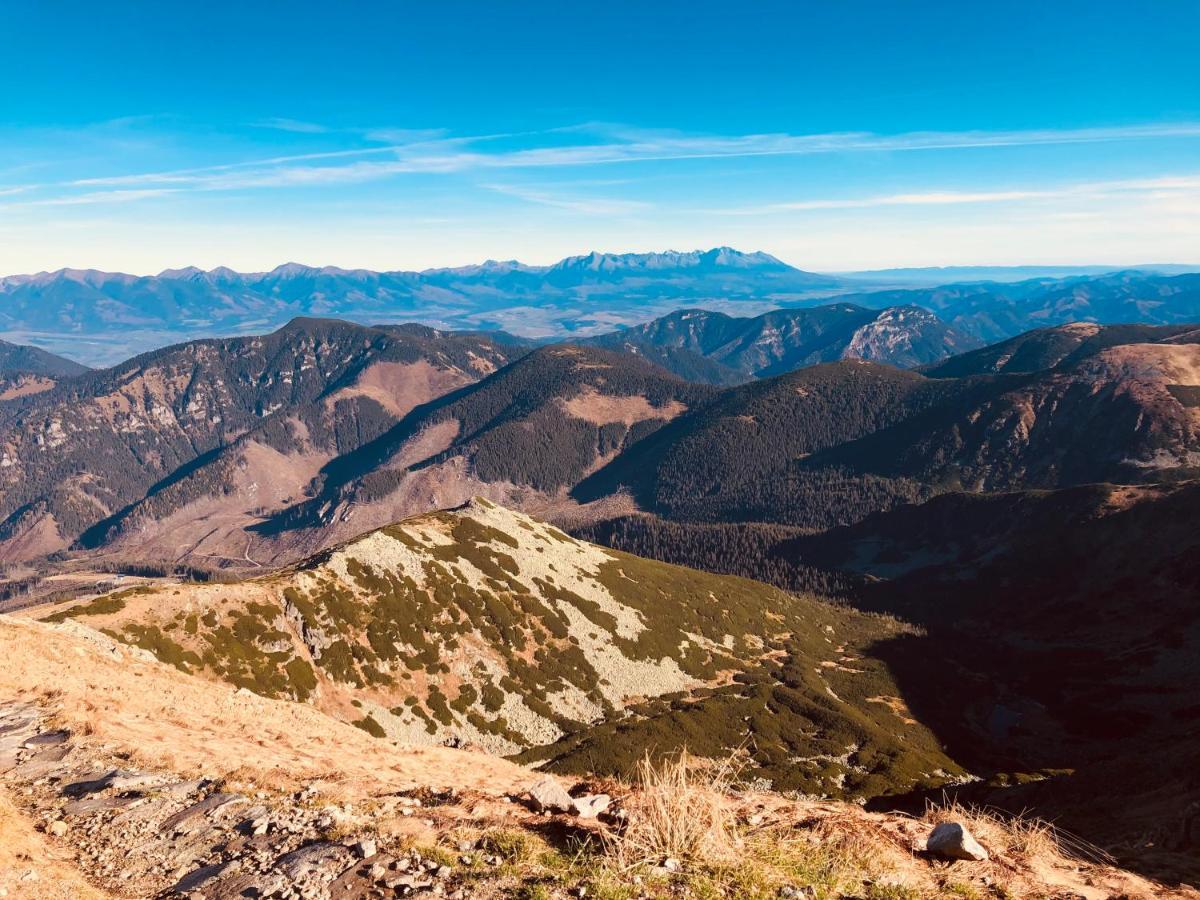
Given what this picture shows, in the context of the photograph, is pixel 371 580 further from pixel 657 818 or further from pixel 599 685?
pixel 657 818

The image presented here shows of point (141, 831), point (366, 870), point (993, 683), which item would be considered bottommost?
point (993, 683)

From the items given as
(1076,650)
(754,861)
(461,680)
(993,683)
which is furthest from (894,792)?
(1076,650)

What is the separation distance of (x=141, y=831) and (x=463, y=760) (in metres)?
16.8

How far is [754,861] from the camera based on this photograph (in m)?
12.8

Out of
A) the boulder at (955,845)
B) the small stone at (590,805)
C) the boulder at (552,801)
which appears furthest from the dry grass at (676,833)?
the boulder at (955,845)

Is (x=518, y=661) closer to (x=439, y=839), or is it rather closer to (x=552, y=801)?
(x=552, y=801)

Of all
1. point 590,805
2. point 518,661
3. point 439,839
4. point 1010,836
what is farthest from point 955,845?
point 518,661

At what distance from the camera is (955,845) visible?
15625mm

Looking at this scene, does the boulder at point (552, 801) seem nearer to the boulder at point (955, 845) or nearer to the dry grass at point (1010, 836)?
the boulder at point (955, 845)

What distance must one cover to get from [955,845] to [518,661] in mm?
114112

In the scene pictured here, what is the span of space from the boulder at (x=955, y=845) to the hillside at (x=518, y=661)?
86.6 metres

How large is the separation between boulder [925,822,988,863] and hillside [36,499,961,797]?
284 feet

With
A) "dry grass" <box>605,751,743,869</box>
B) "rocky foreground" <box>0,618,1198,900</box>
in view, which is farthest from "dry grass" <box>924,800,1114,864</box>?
"dry grass" <box>605,751,743,869</box>

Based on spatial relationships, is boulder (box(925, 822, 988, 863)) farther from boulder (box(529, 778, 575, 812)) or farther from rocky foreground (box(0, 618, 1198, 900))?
boulder (box(529, 778, 575, 812))
